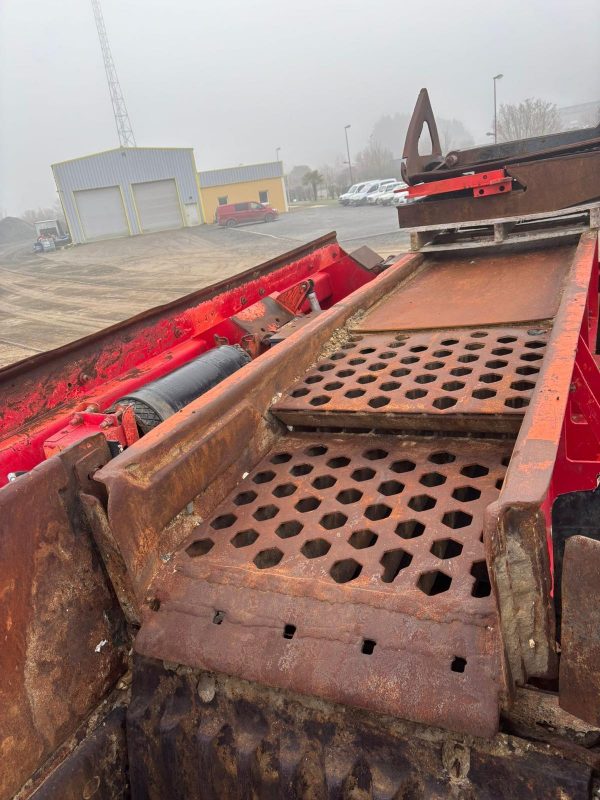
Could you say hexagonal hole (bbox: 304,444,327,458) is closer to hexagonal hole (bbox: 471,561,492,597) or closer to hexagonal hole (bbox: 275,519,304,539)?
hexagonal hole (bbox: 275,519,304,539)

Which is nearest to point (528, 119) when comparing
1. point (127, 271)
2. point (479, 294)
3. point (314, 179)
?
point (314, 179)

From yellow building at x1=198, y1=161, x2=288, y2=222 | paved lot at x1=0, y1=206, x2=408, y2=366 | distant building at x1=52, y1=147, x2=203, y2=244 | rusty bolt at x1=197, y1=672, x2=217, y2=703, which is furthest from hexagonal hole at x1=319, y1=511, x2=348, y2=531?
yellow building at x1=198, y1=161, x2=288, y2=222

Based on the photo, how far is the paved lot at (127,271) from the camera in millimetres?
12641

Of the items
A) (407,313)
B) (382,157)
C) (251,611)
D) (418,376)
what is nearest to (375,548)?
(251,611)

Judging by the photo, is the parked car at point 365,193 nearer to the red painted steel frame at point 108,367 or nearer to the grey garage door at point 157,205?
the grey garage door at point 157,205

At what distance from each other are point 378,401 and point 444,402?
0.25m

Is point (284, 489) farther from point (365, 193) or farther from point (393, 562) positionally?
point (365, 193)

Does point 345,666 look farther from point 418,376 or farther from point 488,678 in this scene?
point 418,376

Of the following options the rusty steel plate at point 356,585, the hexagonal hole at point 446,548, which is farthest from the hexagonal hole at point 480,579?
the hexagonal hole at point 446,548

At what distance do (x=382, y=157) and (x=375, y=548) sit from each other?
74.0 meters

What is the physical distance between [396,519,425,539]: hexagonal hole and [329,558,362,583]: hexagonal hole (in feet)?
0.55

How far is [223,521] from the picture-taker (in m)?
1.96

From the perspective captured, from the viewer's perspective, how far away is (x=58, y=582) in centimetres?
154

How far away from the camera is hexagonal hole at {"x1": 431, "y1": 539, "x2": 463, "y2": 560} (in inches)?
65.0
